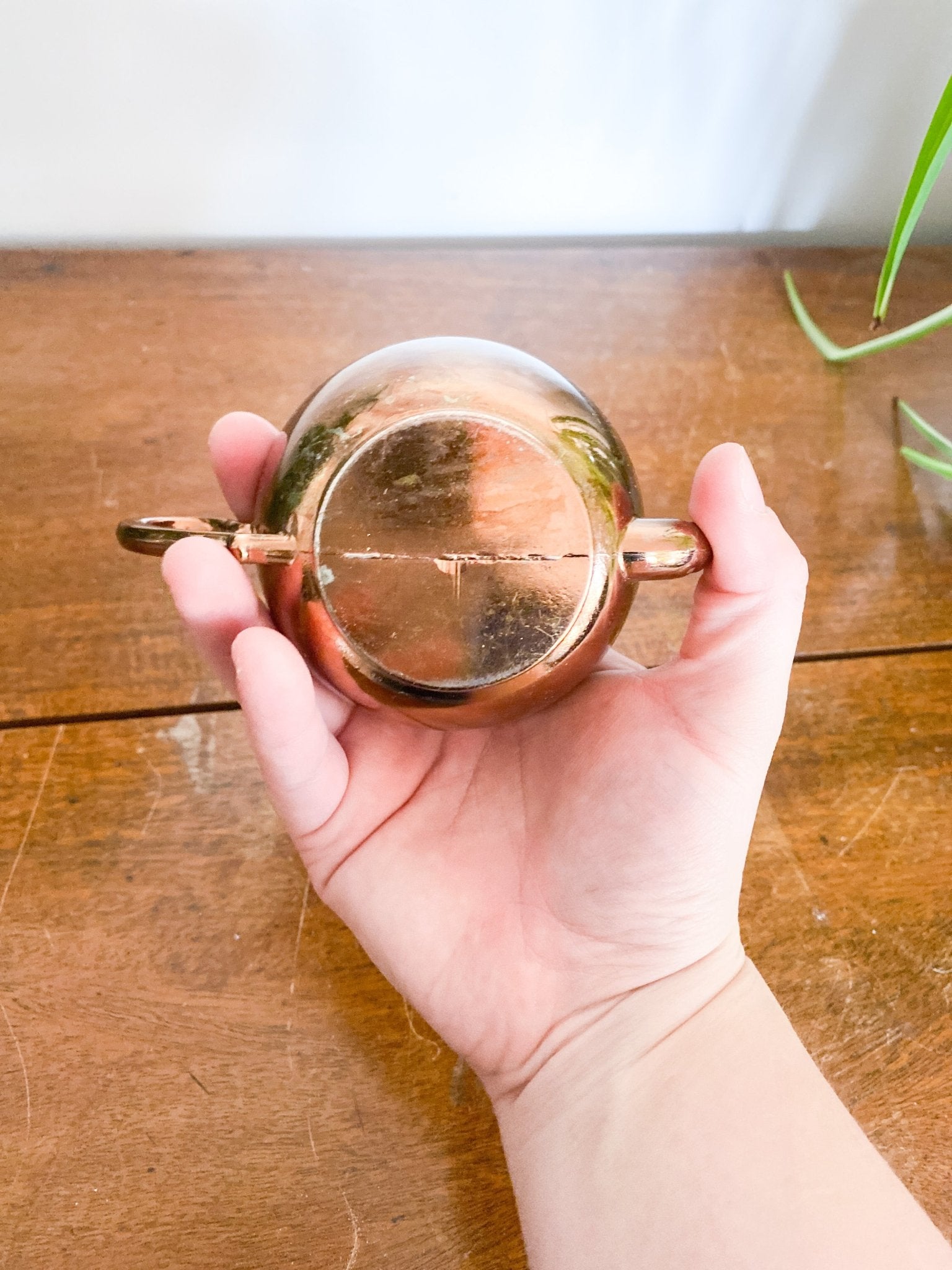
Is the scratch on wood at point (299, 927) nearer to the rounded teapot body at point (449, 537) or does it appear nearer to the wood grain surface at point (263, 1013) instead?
the wood grain surface at point (263, 1013)

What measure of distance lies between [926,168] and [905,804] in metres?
0.43

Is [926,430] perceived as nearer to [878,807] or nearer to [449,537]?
[878,807]

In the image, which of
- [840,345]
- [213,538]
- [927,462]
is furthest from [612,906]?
[840,345]

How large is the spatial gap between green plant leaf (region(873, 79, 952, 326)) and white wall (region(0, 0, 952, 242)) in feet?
0.53

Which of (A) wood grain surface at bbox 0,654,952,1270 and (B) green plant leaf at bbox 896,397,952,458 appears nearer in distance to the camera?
(A) wood grain surface at bbox 0,654,952,1270

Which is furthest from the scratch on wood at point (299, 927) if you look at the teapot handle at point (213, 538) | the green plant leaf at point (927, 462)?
the green plant leaf at point (927, 462)

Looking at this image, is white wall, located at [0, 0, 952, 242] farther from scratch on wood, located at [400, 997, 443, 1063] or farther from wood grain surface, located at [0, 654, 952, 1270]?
scratch on wood, located at [400, 997, 443, 1063]

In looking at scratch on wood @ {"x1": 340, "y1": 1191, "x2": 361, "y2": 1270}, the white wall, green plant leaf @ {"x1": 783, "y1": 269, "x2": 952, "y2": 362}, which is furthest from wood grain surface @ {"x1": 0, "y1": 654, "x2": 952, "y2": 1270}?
the white wall

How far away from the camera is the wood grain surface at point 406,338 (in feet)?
2.08

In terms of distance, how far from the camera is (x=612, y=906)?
49cm

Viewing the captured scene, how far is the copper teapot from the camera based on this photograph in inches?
16.2

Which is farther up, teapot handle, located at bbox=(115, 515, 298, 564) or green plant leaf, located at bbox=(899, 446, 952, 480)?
teapot handle, located at bbox=(115, 515, 298, 564)

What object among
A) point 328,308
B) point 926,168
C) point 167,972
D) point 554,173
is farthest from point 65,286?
point 926,168

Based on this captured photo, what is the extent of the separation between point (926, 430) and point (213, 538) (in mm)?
571
